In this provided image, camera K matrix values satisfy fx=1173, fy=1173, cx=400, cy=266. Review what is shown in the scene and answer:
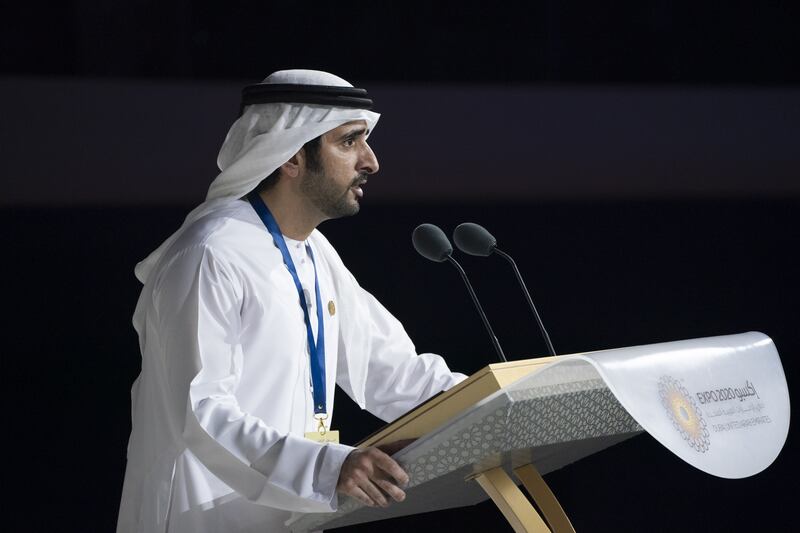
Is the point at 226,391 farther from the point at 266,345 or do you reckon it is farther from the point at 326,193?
the point at 326,193

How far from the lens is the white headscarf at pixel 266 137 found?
2396 mm

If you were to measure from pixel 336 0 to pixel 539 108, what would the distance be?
75cm

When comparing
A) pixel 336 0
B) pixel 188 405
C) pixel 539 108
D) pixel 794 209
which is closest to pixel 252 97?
pixel 188 405

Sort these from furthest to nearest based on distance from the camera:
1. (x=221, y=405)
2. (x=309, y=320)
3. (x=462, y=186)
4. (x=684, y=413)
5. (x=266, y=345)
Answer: (x=462, y=186)
(x=309, y=320)
(x=266, y=345)
(x=221, y=405)
(x=684, y=413)

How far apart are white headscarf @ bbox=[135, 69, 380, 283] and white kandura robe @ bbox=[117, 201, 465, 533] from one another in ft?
0.18

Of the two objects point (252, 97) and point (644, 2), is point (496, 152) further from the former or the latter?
point (252, 97)

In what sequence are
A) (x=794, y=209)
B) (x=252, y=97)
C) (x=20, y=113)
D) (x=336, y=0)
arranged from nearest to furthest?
1. (x=252, y=97)
2. (x=20, y=113)
3. (x=336, y=0)
4. (x=794, y=209)

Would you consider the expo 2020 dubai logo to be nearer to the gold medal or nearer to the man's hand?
the man's hand

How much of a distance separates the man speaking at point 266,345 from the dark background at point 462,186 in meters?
1.06

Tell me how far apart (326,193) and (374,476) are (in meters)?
0.84

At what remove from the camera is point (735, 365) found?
5.71ft

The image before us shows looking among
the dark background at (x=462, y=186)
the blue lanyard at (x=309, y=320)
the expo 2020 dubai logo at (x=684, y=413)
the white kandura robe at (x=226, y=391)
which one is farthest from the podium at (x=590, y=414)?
the dark background at (x=462, y=186)

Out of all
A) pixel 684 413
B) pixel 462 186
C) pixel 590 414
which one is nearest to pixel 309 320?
pixel 590 414

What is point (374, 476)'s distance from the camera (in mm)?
1762
